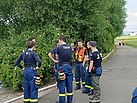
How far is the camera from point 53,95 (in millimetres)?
8625

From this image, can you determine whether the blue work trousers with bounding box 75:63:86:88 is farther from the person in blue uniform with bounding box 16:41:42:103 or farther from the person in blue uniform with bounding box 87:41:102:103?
the person in blue uniform with bounding box 16:41:42:103

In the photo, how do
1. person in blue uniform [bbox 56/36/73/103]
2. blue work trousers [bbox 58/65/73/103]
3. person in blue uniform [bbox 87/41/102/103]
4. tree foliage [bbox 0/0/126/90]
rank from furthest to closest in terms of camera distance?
tree foliage [bbox 0/0/126/90]
person in blue uniform [bbox 87/41/102/103]
blue work trousers [bbox 58/65/73/103]
person in blue uniform [bbox 56/36/73/103]

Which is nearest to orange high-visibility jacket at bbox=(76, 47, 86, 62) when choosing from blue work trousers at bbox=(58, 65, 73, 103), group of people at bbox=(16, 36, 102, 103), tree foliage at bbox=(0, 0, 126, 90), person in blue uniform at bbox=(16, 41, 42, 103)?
group of people at bbox=(16, 36, 102, 103)

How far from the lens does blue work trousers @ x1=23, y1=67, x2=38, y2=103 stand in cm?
664

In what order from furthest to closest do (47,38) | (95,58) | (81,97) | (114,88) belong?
(47,38), (114,88), (81,97), (95,58)

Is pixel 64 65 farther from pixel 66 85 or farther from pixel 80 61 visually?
pixel 80 61

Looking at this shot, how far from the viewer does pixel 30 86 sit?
264 inches

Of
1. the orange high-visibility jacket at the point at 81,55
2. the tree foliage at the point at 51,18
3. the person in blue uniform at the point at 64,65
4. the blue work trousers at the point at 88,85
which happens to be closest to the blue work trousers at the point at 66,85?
the person in blue uniform at the point at 64,65

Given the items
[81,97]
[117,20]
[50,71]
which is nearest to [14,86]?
[50,71]

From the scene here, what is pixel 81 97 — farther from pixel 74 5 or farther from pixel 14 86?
pixel 74 5

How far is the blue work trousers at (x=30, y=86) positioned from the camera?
6641mm

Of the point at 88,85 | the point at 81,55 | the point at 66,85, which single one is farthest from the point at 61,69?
the point at 81,55

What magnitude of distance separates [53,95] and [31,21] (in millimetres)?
8743

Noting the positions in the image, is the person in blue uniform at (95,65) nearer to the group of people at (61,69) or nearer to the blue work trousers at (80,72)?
the group of people at (61,69)
